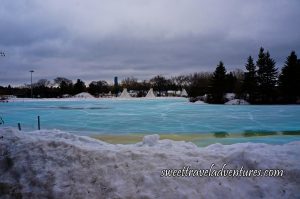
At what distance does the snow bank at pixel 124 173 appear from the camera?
5.65 metres

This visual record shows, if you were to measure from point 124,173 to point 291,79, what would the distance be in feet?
147

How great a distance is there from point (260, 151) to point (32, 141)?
186 inches

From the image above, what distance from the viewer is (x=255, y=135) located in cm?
1487

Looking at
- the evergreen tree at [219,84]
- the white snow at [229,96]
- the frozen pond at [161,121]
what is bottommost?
the frozen pond at [161,121]

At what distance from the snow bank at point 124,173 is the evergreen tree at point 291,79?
140 feet

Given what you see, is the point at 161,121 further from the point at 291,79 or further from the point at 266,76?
the point at 266,76

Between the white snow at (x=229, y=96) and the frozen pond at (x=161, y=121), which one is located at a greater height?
the white snow at (x=229, y=96)

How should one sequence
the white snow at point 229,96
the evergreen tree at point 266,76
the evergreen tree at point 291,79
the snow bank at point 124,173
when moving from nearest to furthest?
the snow bank at point 124,173, the evergreen tree at point 291,79, the evergreen tree at point 266,76, the white snow at point 229,96

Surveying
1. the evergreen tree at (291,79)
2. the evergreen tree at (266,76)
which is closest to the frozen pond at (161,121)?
the evergreen tree at (291,79)

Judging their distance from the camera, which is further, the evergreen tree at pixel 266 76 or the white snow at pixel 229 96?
the white snow at pixel 229 96

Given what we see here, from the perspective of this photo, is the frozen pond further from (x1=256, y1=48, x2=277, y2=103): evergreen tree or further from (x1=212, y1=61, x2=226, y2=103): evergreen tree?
(x1=212, y1=61, x2=226, y2=103): evergreen tree

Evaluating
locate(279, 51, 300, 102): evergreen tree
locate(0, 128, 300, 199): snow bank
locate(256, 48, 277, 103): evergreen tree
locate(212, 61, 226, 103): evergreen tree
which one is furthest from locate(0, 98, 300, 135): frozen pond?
locate(212, 61, 226, 103): evergreen tree

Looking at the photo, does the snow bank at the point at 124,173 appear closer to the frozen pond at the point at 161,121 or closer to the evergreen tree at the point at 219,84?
the frozen pond at the point at 161,121

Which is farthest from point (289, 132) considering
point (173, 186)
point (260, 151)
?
point (173, 186)
